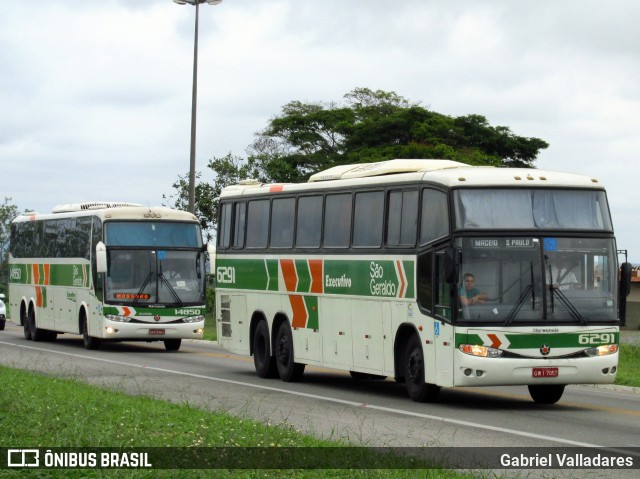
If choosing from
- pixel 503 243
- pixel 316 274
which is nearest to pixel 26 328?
pixel 316 274

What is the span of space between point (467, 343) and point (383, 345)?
2722 mm

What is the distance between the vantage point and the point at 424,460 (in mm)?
12141

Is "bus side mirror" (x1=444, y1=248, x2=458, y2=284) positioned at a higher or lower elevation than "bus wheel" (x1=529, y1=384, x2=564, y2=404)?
higher

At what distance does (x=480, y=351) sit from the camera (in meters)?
18.0

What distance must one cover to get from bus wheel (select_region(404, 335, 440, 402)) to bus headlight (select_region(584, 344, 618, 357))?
2.23 m

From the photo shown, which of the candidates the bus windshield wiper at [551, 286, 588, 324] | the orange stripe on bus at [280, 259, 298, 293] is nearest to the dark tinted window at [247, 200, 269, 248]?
the orange stripe on bus at [280, 259, 298, 293]

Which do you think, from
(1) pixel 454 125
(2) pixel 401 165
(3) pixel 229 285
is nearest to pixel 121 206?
(3) pixel 229 285

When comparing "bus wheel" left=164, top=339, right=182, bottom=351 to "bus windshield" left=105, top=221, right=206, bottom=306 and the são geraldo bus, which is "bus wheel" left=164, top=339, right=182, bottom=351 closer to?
"bus windshield" left=105, top=221, right=206, bottom=306

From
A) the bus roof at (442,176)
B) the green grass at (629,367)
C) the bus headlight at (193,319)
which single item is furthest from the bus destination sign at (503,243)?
the bus headlight at (193,319)

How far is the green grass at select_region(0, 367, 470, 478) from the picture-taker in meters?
10.9

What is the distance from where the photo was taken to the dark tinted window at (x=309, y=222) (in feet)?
74.8

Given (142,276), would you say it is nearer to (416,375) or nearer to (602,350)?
(416,375)

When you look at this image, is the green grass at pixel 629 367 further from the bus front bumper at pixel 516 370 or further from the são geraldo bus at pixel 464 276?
the bus front bumper at pixel 516 370

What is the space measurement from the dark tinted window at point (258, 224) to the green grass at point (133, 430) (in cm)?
780
